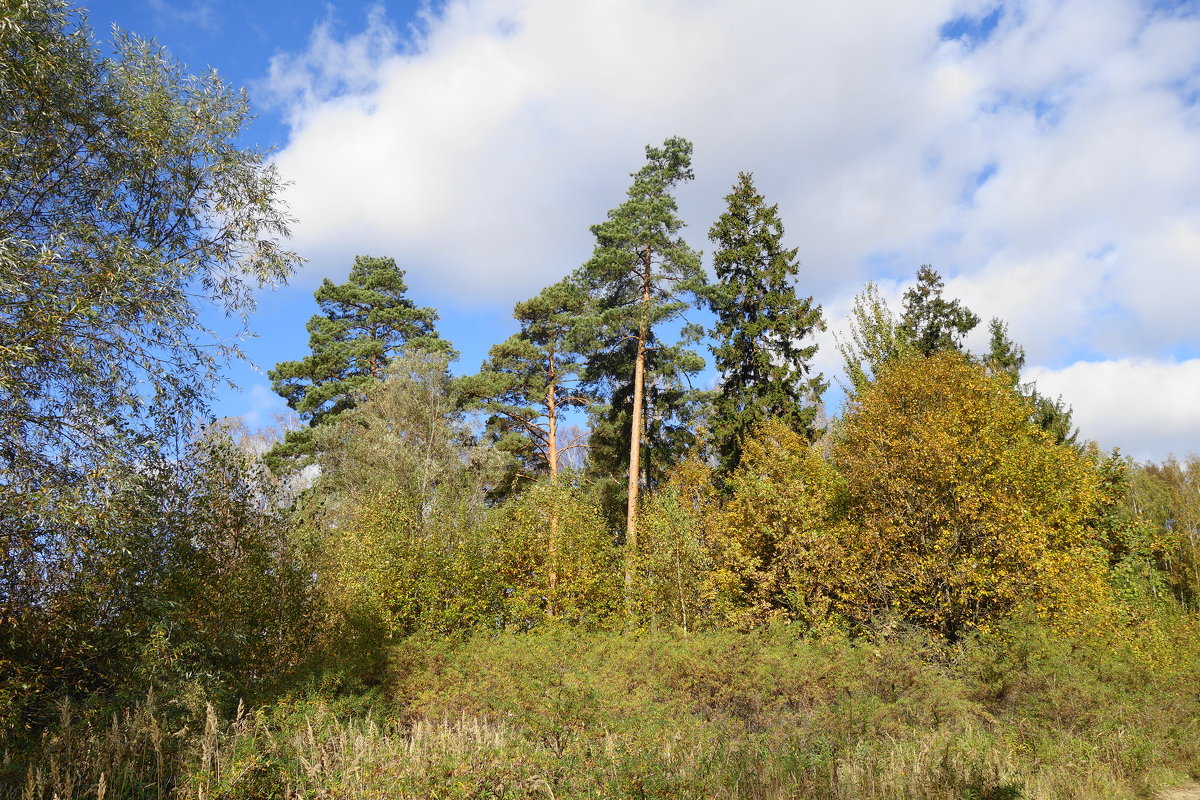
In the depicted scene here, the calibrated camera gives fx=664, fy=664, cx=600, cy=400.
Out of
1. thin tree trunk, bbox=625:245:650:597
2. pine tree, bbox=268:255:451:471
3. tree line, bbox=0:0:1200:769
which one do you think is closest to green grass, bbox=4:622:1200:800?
tree line, bbox=0:0:1200:769

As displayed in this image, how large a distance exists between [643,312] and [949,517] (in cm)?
1119

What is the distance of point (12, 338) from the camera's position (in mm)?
6258

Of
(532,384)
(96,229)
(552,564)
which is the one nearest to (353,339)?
(532,384)

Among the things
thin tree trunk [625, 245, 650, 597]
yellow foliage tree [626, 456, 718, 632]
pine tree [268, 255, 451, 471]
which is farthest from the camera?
pine tree [268, 255, 451, 471]

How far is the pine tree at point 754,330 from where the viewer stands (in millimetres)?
22125

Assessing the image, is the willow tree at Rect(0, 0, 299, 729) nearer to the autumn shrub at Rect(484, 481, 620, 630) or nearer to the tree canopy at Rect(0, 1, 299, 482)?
the tree canopy at Rect(0, 1, 299, 482)

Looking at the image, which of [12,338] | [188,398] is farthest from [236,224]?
[12,338]

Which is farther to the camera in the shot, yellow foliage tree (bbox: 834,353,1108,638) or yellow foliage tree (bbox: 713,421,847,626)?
yellow foliage tree (bbox: 713,421,847,626)

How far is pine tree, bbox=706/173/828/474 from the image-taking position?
72.6 ft

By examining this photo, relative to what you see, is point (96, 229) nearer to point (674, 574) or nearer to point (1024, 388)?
point (674, 574)

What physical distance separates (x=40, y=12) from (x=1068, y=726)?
648 inches

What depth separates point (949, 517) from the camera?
14.5 m

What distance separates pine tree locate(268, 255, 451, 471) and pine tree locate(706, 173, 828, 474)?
1448 centimetres

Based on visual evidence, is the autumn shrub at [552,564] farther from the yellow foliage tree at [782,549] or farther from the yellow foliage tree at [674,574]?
the yellow foliage tree at [782,549]
